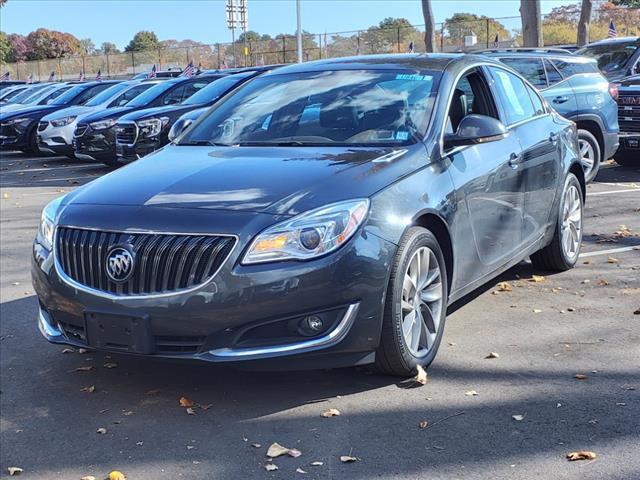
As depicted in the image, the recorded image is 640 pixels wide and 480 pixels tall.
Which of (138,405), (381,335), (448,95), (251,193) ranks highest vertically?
(448,95)

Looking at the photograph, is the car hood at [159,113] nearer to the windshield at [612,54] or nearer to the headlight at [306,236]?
the windshield at [612,54]

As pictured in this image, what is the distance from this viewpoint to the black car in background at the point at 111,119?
47.9 feet

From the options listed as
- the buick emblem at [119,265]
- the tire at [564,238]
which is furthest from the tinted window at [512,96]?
the buick emblem at [119,265]

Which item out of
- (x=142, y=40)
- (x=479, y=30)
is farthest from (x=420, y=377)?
(x=142, y=40)

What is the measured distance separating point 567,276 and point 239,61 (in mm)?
49189

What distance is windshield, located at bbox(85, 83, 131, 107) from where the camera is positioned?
18.2m

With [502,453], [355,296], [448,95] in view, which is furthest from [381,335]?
[448,95]

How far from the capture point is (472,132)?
470 centimetres

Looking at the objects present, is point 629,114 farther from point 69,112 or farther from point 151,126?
point 69,112

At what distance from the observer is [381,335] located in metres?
3.94

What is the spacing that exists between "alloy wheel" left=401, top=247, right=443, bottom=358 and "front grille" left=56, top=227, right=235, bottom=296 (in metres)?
1.01

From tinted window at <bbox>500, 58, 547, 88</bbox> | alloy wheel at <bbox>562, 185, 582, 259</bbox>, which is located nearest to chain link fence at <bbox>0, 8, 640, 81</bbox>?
tinted window at <bbox>500, 58, 547, 88</bbox>

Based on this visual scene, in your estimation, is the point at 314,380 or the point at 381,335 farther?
the point at 314,380

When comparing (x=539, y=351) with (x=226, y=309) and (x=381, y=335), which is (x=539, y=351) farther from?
(x=226, y=309)
